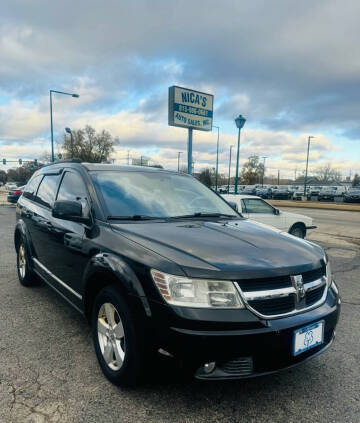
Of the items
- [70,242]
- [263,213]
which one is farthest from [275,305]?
→ [263,213]

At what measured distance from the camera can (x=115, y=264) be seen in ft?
8.16

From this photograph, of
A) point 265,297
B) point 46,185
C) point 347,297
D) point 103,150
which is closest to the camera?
point 265,297

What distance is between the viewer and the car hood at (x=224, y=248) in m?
2.21

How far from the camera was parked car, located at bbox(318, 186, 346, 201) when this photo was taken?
140 ft

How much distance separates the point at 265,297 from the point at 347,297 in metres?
3.23

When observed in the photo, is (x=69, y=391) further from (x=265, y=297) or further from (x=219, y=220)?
(x=219, y=220)

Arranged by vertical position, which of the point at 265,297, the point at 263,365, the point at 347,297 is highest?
the point at 265,297

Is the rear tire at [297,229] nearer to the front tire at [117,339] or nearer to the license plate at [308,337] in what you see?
the license plate at [308,337]

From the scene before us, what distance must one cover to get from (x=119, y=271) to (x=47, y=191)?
2343mm

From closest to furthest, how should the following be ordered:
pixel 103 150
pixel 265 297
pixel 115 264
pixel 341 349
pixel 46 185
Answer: pixel 265 297 → pixel 115 264 → pixel 341 349 → pixel 46 185 → pixel 103 150

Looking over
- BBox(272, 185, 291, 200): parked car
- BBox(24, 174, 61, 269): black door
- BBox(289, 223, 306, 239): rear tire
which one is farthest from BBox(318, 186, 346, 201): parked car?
BBox(24, 174, 61, 269): black door

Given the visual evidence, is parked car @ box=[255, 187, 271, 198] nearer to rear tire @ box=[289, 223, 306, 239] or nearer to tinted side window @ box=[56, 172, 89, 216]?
rear tire @ box=[289, 223, 306, 239]

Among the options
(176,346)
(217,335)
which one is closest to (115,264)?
(176,346)

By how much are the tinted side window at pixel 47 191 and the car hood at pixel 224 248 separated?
1.64m
